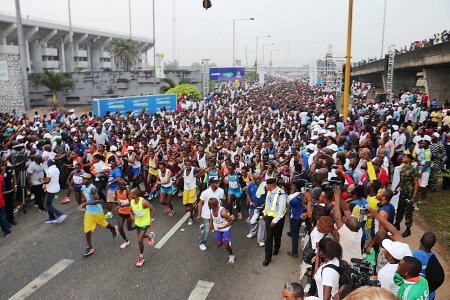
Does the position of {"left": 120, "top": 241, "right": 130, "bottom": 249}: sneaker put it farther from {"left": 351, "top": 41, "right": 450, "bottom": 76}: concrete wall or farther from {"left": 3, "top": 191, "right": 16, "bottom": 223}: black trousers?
{"left": 351, "top": 41, "right": 450, "bottom": 76}: concrete wall

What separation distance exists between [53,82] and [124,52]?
51.9ft

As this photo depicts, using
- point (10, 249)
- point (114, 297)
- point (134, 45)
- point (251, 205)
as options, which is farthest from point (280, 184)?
point (134, 45)

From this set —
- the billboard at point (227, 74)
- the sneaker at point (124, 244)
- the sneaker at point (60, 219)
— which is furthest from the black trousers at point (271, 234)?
the billboard at point (227, 74)

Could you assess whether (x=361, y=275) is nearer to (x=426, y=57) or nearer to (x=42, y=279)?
(x=42, y=279)

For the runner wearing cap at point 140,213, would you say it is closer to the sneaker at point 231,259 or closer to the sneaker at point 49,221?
the sneaker at point 231,259

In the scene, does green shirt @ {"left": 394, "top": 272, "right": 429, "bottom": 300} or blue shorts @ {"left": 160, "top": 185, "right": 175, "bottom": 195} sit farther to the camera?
blue shorts @ {"left": 160, "top": 185, "right": 175, "bottom": 195}

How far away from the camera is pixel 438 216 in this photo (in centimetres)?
801

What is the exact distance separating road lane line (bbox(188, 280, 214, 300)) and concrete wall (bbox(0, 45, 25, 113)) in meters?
22.5

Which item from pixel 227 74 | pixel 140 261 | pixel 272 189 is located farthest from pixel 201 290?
pixel 227 74

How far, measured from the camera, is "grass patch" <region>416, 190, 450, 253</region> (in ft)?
23.4

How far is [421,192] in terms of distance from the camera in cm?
882

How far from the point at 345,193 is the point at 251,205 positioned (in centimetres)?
199

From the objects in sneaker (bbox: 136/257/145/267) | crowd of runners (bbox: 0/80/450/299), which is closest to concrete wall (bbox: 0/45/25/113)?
crowd of runners (bbox: 0/80/450/299)

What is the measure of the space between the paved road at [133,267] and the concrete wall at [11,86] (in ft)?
60.6
